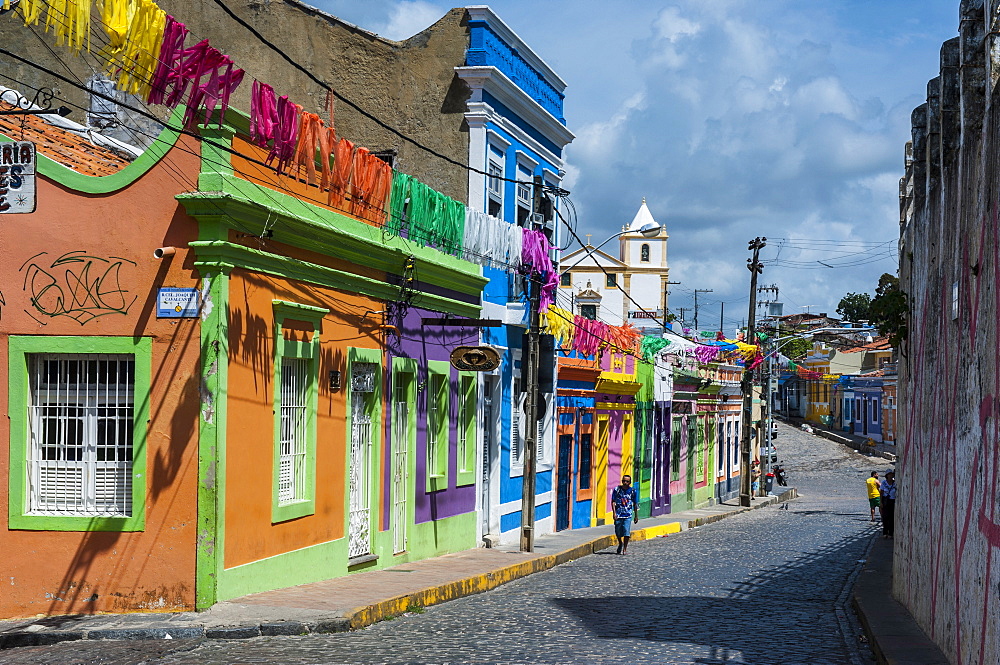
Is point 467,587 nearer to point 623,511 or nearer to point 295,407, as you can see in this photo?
point 295,407

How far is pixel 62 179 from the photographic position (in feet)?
38.9

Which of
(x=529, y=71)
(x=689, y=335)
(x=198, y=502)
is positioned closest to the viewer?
(x=198, y=502)

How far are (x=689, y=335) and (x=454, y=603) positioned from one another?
130 feet

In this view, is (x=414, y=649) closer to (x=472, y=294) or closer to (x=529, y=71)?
(x=472, y=294)

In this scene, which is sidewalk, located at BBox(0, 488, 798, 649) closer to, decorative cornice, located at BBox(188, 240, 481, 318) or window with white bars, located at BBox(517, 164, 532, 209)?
decorative cornice, located at BBox(188, 240, 481, 318)

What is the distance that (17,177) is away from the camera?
33.7 ft

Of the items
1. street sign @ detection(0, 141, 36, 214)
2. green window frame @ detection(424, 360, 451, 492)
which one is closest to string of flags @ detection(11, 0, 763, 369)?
street sign @ detection(0, 141, 36, 214)

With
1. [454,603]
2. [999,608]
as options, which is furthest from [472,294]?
[999,608]

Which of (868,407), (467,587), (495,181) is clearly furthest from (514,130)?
(868,407)

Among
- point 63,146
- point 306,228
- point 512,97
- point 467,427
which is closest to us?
point 63,146

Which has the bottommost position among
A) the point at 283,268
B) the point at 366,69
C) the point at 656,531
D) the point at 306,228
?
the point at 656,531

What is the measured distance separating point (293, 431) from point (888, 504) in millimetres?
16433

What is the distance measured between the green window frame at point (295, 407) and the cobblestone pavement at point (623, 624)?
6.01ft

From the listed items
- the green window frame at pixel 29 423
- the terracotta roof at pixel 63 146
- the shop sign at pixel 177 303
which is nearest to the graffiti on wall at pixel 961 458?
the shop sign at pixel 177 303
